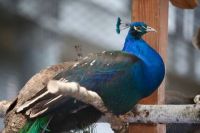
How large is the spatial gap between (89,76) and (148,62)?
0.14 m

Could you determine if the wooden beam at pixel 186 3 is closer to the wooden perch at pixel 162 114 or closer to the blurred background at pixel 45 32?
the wooden perch at pixel 162 114

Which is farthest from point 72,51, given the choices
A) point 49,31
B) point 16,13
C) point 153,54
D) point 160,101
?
point 153,54

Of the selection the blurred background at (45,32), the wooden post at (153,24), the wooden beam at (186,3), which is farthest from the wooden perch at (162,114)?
the blurred background at (45,32)

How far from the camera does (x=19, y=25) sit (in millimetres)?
2588

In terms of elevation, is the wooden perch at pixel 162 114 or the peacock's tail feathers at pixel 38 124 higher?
the wooden perch at pixel 162 114

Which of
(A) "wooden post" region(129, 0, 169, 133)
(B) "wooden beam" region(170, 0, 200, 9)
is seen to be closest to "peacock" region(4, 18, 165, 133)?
(A) "wooden post" region(129, 0, 169, 133)

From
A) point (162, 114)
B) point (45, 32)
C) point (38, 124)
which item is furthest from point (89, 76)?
point (45, 32)

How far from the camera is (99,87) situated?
929mm

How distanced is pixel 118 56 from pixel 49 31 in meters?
1.65

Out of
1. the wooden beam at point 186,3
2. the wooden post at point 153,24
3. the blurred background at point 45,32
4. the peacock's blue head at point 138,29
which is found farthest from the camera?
the blurred background at point 45,32

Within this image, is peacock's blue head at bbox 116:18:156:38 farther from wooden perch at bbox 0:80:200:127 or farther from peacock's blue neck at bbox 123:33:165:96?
wooden perch at bbox 0:80:200:127

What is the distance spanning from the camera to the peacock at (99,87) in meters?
0.89

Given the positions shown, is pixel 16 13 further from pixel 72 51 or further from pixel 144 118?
pixel 144 118

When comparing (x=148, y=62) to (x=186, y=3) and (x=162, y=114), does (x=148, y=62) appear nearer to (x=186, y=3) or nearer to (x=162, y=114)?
(x=162, y=114)
